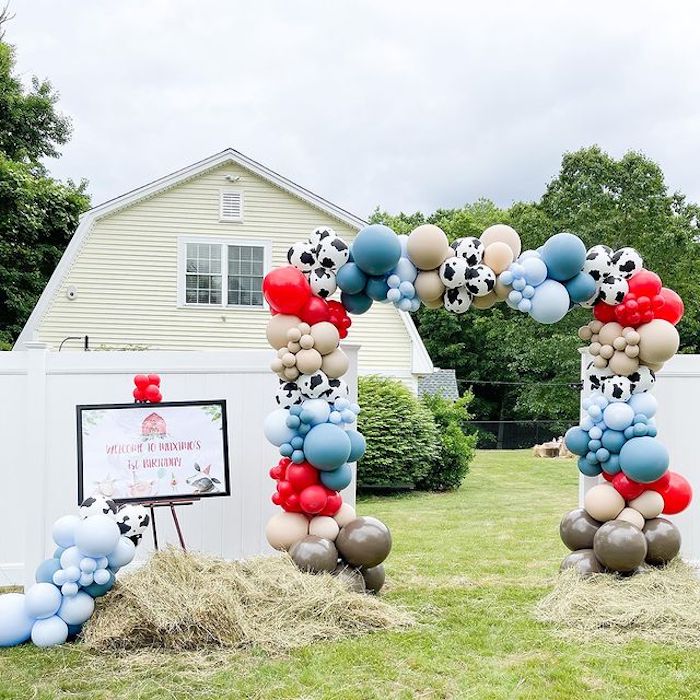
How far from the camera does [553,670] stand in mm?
3803

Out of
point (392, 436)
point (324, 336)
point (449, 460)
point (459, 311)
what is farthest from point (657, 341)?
point (449, 460)

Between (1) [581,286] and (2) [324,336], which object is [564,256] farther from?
(2) [324,336]

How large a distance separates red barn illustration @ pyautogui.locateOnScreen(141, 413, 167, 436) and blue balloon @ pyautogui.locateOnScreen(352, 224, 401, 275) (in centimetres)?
168

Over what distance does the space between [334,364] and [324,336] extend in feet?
→ 0.70

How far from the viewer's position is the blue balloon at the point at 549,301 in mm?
5062

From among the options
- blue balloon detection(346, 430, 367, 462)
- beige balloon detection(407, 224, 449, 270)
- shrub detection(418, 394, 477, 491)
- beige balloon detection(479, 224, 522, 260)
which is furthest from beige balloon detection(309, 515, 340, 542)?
shrub detection(418, 394, 477, 491)

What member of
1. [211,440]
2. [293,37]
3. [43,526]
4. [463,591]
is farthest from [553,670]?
[293,37]

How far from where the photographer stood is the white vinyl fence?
534cm

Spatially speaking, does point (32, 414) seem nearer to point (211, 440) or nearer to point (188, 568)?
point (211, 440)

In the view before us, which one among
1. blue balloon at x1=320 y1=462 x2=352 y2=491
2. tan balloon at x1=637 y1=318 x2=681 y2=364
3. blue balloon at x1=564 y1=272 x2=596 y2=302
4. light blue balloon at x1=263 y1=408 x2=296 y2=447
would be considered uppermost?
blue balloon at x1=564 y1=272 x2=596 y2=302

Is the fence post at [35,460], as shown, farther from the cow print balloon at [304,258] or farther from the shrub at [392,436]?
the shrub at [392,436]

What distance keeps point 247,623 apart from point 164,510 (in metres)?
1.59

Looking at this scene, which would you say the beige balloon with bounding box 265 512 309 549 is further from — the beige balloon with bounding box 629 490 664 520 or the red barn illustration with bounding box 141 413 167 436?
the beige balloon with bounding box 629 490 664 520

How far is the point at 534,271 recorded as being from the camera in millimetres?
5086
